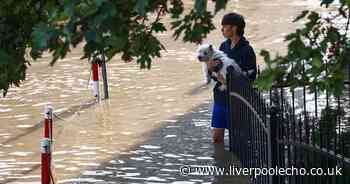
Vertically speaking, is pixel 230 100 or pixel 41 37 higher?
pixel 41 37

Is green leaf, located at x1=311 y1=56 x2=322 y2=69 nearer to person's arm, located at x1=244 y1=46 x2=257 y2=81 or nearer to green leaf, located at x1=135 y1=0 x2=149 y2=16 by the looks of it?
green leaf, located at x1=135 y1=0 x2=149 y2=16

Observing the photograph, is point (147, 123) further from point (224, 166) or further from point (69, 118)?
point (224, 166)

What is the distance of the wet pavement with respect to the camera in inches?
352

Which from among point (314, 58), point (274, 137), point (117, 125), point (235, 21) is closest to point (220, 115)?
point (235, 21)

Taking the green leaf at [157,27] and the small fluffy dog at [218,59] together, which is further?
the small fluffy dog at [218,59]

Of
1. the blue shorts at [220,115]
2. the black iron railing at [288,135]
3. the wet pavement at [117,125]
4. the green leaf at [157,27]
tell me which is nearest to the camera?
the green leaf at [157,27]

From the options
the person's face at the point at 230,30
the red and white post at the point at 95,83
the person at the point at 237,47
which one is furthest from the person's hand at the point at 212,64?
the red and white post at the point at 95,83

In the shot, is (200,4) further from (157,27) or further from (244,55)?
(244,55)

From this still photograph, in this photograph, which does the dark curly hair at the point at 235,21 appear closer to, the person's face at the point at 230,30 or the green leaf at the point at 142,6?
the person's face at the point at 230,30

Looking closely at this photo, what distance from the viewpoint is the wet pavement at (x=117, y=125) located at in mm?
8953

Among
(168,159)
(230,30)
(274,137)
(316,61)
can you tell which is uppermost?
(230,30)

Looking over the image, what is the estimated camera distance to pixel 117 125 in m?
11.2

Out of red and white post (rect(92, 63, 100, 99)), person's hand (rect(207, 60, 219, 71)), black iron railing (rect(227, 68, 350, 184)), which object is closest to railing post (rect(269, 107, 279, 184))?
black iron railing (rect(227, 68, 350, 184))

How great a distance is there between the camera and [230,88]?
8.87 metres
